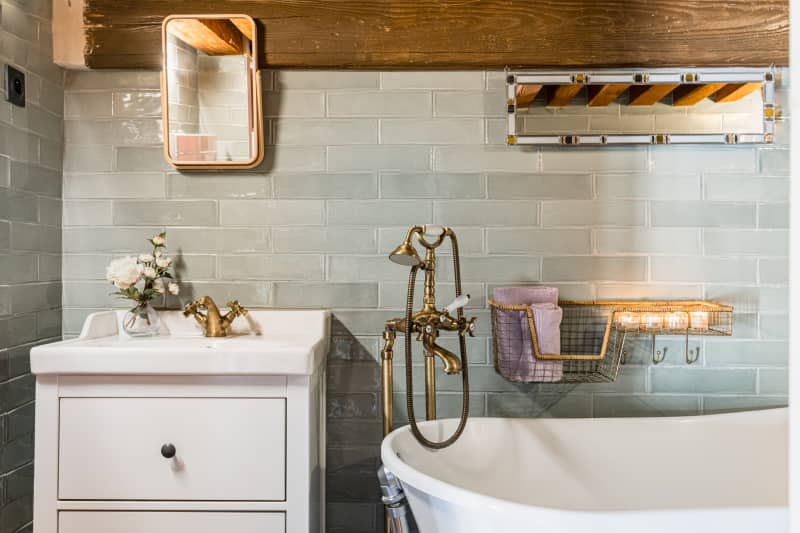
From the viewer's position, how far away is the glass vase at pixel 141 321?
186 centimetres

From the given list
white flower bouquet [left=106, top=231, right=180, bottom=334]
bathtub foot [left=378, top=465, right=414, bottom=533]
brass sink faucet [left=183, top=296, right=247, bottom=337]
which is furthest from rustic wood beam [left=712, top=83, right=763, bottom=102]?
white flower bouquet [left=106, top=231, right=180, bottom=334]

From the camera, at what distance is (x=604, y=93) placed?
6.44 ft

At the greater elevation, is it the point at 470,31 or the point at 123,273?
the point at 470,31

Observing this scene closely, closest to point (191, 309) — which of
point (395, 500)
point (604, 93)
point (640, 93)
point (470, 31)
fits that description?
point (395, 500)

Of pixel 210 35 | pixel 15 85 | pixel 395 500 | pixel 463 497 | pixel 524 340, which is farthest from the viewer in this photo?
pixel 210 35

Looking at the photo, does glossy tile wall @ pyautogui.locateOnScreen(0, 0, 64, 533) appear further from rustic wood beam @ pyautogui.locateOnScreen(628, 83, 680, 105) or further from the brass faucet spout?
rustic wood beam @ pyautogui.locateOnScreen(628, 83, 680, 105)

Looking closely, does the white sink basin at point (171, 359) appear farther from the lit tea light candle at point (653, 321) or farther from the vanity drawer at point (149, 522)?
the lit tea light candle at point (653, 321)

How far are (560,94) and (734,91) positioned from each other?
58 centimetres

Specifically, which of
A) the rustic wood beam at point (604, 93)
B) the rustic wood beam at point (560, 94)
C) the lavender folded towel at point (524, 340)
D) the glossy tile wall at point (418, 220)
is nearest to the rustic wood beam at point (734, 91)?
the glossy tile wall at point (418, 220)

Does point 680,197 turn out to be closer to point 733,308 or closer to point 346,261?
point 733,308

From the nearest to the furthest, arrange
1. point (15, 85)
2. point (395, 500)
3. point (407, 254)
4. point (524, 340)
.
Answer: point (395, 500) → point (407, 254) → point (15, 85) → point (524, 340)

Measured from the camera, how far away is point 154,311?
6.22 ft

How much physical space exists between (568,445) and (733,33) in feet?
4.78

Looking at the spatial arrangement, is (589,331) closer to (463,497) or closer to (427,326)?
(427,326)
